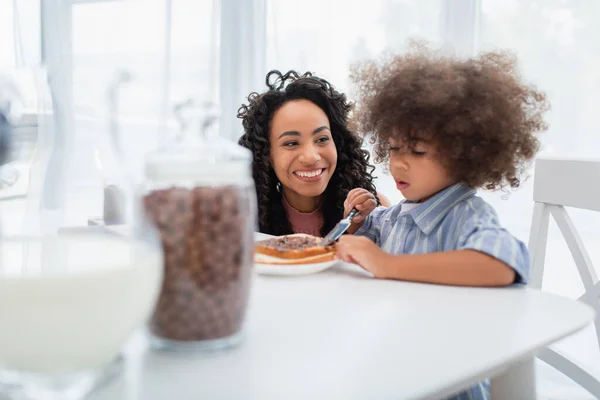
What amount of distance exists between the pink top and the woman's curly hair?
0.05 feet

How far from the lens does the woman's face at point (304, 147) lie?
169cm

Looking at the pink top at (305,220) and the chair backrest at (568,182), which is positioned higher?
the chair backrest at (568,182)

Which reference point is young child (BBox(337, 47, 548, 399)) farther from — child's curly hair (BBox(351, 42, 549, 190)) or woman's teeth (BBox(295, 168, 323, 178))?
woman's teeth (BBox(295, 168, 323, 178))

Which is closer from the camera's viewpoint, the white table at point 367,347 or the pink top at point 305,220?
the white table at point 367,347

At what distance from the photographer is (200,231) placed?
492 millimetres

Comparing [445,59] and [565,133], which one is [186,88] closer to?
[565,133]

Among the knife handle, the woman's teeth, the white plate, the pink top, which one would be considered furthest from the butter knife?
the pink top

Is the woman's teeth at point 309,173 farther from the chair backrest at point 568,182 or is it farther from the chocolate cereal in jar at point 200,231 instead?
the chocolate cereal in jar at point 200,231

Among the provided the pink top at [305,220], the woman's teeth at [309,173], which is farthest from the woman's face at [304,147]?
the pink top at [305,220]

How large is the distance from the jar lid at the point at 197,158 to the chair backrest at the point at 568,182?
84 cm

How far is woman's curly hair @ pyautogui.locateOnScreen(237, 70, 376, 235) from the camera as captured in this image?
1.78 m

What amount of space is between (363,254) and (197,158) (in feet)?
1.41

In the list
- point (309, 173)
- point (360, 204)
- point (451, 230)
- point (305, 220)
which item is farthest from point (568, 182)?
point (305, 220)

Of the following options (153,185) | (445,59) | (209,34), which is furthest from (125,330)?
(209,34)
